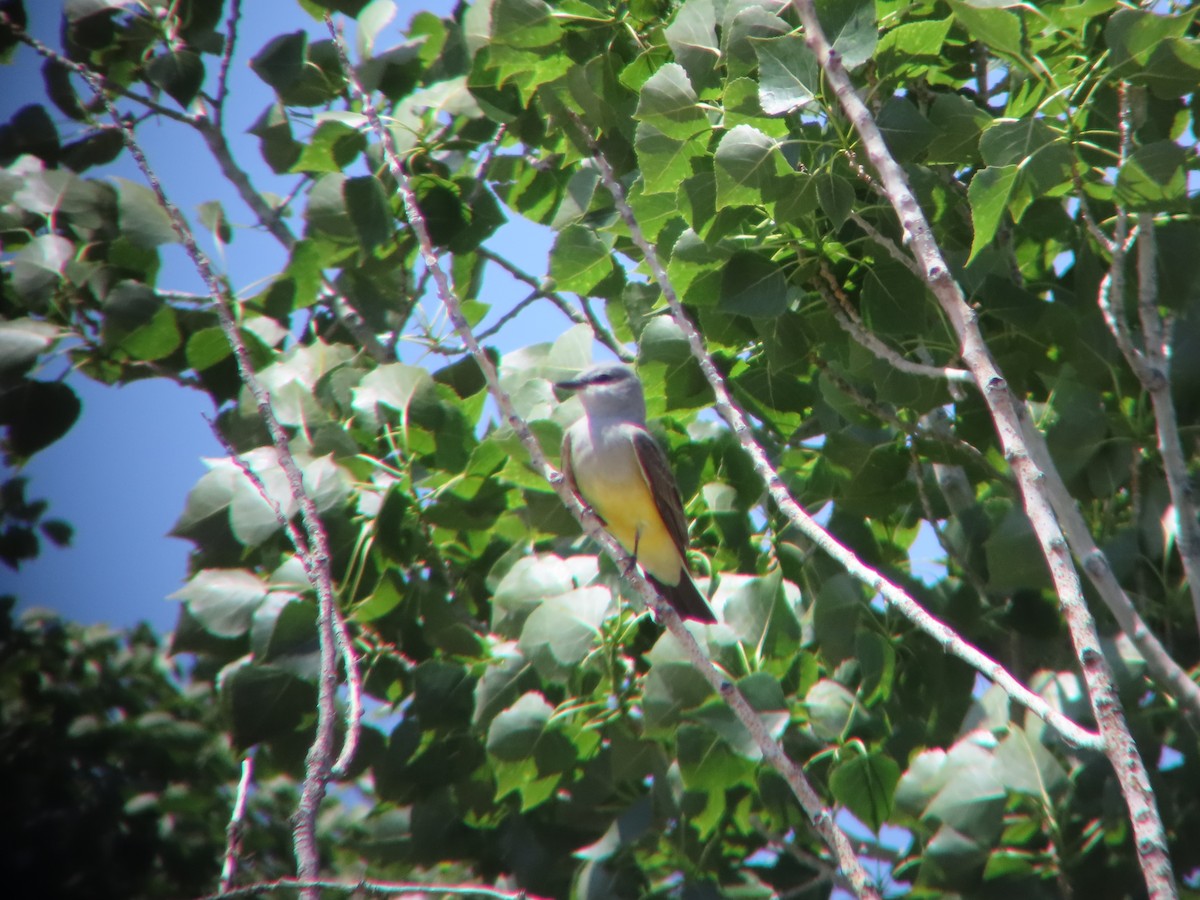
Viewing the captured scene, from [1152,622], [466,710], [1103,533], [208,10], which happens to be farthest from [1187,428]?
[208,10]

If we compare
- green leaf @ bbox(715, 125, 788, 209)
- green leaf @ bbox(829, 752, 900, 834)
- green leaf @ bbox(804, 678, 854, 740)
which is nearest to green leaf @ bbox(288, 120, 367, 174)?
green leaf @ bbox(715, 125, 788, 209)

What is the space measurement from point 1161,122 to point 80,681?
7.56m

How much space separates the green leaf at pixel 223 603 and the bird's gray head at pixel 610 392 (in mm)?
1439

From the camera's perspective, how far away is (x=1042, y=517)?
2229mm

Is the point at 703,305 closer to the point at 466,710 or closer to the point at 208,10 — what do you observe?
the point at 466,710

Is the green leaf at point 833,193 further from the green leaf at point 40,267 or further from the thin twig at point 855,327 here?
the green leaf at point 40,267

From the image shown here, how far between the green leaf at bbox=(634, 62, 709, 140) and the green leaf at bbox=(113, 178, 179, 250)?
2393 mm

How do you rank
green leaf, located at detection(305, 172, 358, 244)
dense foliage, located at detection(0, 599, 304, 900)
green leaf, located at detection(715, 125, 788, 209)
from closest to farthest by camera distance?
1. green leaf, located at detection(715, 125, 788, 209)
2. green leaf, located at detection(305, 172, 358, 244)
3. dense foliage, located at detection(0, 599, 304, 900)

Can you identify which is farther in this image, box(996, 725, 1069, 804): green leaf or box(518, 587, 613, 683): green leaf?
box(518, 587, 613, 683): green leaf

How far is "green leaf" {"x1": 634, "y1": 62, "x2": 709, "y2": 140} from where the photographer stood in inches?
126

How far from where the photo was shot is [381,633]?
14.8ft

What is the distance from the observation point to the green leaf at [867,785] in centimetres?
340

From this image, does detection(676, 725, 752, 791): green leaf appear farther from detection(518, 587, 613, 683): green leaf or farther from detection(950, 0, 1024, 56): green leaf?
detection(950, 0, 1024, 56): green leaf

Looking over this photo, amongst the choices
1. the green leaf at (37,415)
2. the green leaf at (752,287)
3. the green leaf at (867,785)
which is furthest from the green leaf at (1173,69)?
the green leaf at (37,415)
